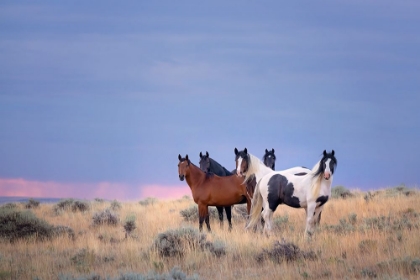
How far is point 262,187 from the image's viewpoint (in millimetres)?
15945

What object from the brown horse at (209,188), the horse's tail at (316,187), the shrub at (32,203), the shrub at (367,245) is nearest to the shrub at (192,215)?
the brown horse at (209,188)

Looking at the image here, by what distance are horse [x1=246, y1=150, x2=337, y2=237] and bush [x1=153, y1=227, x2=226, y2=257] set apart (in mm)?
2679

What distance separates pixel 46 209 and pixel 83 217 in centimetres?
545

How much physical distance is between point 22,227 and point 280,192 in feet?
24.5

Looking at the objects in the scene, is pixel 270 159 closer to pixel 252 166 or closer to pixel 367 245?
pixel 252 166

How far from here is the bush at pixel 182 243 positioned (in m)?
12.5

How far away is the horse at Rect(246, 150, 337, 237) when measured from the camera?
14750 mm

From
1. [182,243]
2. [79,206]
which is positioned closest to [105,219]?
[79,206]

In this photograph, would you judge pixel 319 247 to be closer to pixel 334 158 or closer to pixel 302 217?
pixel 334 158

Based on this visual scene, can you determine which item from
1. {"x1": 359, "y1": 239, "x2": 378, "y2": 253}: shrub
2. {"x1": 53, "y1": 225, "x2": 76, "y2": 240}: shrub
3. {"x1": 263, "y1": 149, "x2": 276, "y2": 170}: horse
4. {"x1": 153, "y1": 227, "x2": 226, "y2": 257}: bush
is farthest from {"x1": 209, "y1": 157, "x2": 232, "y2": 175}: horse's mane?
{"x1": 359, "y1": 239, "x2": 378, "y2": 253}: shrub

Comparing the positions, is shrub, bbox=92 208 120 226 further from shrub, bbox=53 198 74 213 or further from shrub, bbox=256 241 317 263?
shrub, bbox=256 241 317 263

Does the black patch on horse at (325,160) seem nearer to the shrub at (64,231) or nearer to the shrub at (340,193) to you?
the shrub at (64,231)

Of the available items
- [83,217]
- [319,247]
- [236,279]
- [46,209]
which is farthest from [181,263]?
[46,209]

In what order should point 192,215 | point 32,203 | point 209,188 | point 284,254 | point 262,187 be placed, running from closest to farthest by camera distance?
point 284,254
point 262,187
point 209,188
point 192,215
point 32,203
